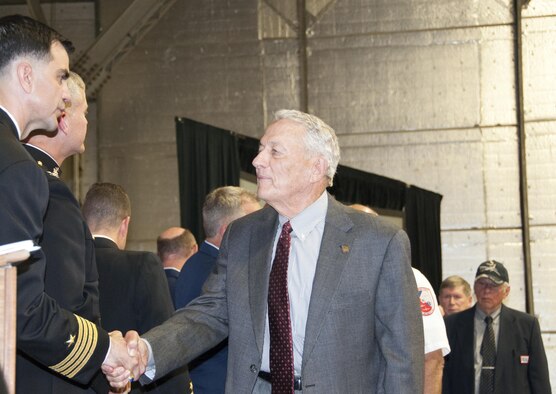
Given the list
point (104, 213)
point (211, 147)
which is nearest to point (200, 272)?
point (104, 213)

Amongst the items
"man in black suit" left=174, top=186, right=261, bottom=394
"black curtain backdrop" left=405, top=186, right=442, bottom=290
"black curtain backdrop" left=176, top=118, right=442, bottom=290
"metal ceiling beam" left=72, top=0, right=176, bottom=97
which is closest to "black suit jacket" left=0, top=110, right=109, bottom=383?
"man in black suit" left=174, top=186, right=261, bottom=394

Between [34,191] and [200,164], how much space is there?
7240 mm

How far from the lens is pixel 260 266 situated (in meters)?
3.26

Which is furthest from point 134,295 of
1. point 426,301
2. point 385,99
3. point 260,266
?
point 385,99

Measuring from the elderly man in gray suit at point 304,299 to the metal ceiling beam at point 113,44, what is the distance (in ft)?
23.8

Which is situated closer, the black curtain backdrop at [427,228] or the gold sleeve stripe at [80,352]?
the gold sleeve stripe at [80,352]

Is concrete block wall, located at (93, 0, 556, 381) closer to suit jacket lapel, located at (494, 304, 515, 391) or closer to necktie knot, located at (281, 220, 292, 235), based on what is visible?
suit jacket lapel, located at (494, 304, 515, 391)

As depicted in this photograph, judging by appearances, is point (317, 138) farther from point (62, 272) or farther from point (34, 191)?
point (34, 191)

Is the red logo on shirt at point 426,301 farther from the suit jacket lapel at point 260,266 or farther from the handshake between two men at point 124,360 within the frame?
the handshake between two men at point 124,360

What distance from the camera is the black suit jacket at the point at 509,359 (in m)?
6.62

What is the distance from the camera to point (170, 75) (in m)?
10.7

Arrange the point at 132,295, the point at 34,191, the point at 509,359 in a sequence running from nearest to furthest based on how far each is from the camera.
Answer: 1. the point at 34,191
2. the point at 132,295
3. the point at 509,359

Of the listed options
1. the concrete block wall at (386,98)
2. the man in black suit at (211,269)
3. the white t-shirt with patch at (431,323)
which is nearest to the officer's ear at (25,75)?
the man in black suit at (211,269)

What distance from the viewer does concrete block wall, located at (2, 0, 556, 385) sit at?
33.7ft
